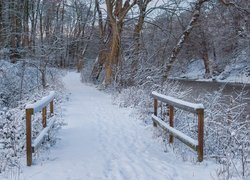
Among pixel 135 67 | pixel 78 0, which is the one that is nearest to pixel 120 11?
pixel 135 67

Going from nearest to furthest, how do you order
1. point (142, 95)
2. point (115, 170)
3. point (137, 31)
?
point (115, 170) → point (142, 95) → point (137, 31)

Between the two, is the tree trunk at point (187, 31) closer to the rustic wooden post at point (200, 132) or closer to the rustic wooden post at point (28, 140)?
the rustic wooden post at point (200, 132)

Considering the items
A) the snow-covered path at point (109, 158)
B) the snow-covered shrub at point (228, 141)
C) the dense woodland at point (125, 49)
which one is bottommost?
the snow-covered path at point (109, 158)

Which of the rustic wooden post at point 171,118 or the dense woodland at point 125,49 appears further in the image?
the dense woodland at point 125,49

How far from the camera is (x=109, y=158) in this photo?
5.88 metres

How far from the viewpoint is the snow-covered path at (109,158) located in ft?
16.4

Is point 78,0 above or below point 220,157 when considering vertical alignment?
above

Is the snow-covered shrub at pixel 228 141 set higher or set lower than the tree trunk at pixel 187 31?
lower

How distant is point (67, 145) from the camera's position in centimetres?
681

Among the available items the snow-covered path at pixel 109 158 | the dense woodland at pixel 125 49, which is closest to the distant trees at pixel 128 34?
the dense woodland at pixel 125 49

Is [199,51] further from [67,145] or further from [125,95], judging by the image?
[67,145]

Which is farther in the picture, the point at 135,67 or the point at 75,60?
the point at 75,60

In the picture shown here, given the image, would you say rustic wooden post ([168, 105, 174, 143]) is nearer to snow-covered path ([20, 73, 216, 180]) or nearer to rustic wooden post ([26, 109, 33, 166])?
snow-covered path ([20, 73, 216, 180])

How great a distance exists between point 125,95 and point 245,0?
868 cm
